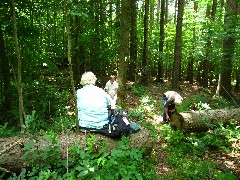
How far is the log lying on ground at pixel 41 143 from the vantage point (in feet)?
14.0

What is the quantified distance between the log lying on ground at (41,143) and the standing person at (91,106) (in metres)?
0.25

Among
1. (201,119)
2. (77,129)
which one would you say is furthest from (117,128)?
(201,119)

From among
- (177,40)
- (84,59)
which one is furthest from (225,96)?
(84,59)

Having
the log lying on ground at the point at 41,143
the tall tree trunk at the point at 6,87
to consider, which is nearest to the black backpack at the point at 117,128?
the log lying on ground at the point at 41,143

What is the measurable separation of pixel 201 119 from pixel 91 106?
13.5 feet

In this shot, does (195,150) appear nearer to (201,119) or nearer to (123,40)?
(201,119)

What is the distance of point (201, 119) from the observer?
25.3 feet

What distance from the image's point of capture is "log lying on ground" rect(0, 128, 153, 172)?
4266 millimetres

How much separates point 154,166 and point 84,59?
9.62 meters

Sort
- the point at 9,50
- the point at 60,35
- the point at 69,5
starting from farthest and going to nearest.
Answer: the point at 60,35
the point at 9,50
the point at 69,5

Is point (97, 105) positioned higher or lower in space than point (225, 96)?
higher

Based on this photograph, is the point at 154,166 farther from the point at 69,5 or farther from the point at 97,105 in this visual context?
the point at 69,5

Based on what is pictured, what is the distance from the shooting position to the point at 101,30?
13930mm

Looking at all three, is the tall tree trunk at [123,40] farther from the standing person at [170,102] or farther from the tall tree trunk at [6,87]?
the tall tree trunk at [6,87]
